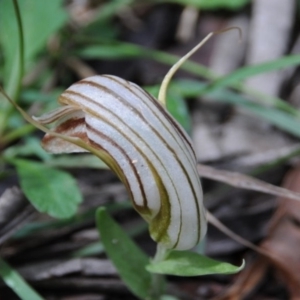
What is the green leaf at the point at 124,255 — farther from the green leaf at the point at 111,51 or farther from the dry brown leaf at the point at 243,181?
the green leaf at the point at 111,51

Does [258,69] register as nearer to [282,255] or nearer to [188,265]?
[282,255]

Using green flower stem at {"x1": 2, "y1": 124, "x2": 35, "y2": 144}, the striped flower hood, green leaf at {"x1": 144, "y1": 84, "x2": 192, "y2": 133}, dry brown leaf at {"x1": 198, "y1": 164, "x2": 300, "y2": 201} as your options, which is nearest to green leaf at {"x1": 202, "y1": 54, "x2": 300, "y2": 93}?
green leaf at {"x1": 144, "y1": 84, "x2": 192, "y2": 133}

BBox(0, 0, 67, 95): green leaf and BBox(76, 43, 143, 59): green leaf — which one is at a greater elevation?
BBox(0, 0, 67, 95): green leaf

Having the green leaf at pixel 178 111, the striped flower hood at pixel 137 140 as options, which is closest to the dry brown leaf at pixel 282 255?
the green leaf at pixel 178 111

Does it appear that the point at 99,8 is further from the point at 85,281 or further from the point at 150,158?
the point at 150,158

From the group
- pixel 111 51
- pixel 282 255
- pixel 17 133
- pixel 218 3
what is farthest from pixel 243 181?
pixel 218 3

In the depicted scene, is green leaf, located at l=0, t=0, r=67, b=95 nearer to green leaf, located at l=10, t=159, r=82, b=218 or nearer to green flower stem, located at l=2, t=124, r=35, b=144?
green flower stem, located at l=2, t=124, r=35, b=144
